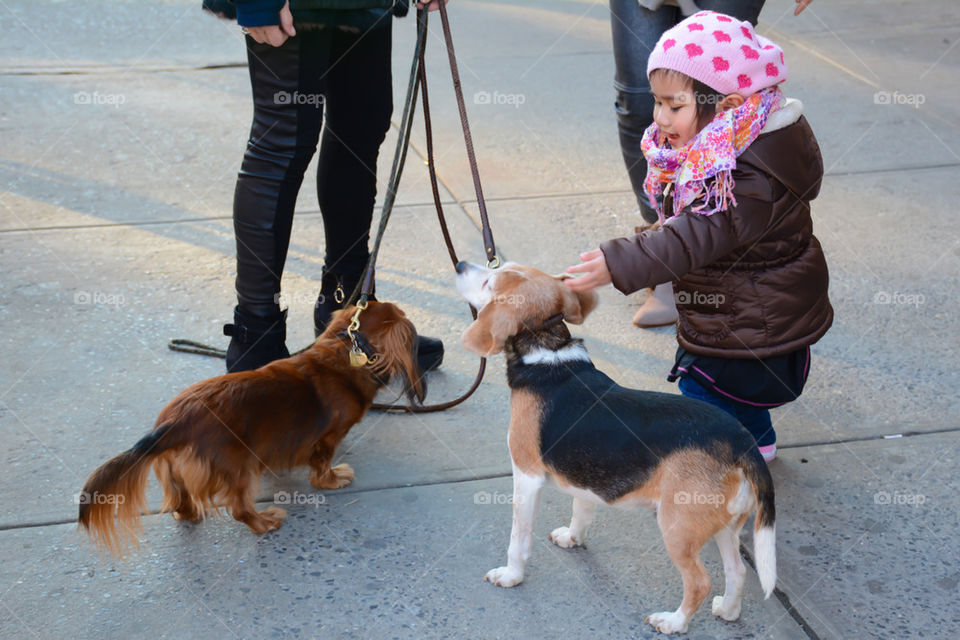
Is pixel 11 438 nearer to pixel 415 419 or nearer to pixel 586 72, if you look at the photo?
pixel 415 419

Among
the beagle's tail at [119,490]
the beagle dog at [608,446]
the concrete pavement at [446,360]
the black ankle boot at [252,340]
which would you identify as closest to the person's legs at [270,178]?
the black ankle boot at [252,340]

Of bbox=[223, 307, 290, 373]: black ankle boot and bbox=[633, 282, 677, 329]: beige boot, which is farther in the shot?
bbox=[633, 282, 677, 329]: beige boot

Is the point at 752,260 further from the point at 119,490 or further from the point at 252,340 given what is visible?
the point at 119,490

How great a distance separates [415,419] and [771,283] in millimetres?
1381

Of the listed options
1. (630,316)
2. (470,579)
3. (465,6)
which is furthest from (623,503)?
(465,6)

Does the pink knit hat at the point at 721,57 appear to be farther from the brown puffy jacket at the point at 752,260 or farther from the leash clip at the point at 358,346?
the leash clip at the point at 358,346

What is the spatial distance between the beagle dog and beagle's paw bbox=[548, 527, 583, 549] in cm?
17

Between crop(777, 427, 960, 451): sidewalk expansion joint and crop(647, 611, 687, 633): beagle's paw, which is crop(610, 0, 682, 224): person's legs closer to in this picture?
crop(777, 427, 960, 451): sidewalk expansion joint

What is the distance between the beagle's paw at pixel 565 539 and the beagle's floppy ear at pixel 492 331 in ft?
2.23

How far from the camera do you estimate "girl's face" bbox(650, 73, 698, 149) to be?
2.91 meters

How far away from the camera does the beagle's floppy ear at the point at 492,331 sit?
8.63 feet

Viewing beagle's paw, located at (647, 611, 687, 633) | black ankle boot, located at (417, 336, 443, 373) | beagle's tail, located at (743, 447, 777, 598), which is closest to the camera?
beagle's tail, located at (743, 447, 777, 598)

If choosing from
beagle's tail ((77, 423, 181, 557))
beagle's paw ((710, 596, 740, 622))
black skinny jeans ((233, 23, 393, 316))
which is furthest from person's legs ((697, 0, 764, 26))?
beagle's tail ((77, 423, 181, 557))

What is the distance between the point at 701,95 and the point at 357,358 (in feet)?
4.43
